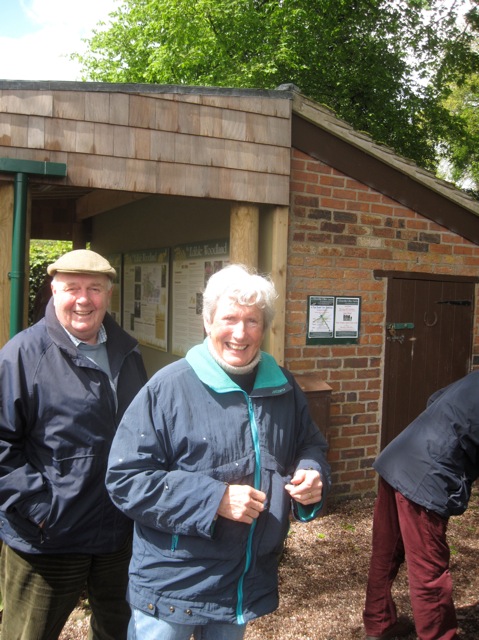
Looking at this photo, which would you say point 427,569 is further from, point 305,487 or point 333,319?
point 333,319

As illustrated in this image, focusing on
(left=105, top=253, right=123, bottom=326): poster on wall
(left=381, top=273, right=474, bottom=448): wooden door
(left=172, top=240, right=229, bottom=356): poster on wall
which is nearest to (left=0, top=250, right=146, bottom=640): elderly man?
(left=172, top=240, right=229, bottom=356): poster on wall

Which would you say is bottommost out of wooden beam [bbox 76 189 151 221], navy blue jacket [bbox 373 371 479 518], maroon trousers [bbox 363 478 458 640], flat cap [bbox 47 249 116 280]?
maroon trousers [bbox 363 478 458 640]

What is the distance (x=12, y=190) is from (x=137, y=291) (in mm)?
3204

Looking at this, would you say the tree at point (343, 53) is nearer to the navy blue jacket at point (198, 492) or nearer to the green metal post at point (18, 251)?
the green metal post at point (18, 251)

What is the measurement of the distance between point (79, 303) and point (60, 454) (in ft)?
1.90

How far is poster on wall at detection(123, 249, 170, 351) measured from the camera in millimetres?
6070

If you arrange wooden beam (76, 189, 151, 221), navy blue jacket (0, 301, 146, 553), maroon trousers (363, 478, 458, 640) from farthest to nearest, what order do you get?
wooden beam (76, 189, 151, 221), maroon trousers (363, 478, 458, 640), navy blue jacket (0, 301, 146, 553)

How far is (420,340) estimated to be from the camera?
17.2 feet

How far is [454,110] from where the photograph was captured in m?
23.4

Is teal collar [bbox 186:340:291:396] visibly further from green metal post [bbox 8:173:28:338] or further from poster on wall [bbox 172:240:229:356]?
poster on wall [bbox 172:240:229:356]

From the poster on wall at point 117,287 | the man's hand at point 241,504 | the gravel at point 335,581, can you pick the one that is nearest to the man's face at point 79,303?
the man's hand at point 241,504

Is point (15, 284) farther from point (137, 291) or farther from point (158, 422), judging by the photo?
point (137, 291)

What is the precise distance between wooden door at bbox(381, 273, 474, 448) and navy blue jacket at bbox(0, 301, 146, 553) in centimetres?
339

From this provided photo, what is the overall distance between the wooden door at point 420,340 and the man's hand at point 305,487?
3.33 meters
